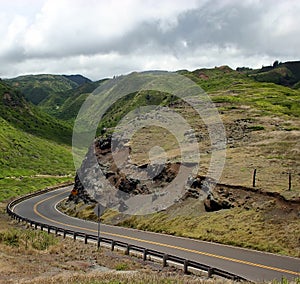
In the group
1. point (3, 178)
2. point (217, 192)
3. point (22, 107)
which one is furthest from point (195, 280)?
point (22, 107)

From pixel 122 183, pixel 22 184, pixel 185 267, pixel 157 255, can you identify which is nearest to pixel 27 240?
pixel 157 255

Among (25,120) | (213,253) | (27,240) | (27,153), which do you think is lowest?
(27,153)

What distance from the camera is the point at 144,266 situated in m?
24.1

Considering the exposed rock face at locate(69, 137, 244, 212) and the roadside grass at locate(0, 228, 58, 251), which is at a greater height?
the exposed rock face at locate(69, 137, 244, 212)

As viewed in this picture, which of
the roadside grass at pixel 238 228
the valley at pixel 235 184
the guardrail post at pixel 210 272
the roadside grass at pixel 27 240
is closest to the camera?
the guardrail post at pixel 210 272

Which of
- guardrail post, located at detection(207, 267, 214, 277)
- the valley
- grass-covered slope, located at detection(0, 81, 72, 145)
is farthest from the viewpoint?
grass-covered slope, located at detection(0, 81, 72, 145)

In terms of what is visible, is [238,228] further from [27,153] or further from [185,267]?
[27,153]

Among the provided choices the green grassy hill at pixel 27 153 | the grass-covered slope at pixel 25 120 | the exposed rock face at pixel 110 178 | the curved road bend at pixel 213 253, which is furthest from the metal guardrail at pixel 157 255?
the grass-covered slope at pixel 25 120

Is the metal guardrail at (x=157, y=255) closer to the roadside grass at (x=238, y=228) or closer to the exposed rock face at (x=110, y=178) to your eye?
the roadside grass at (x=238, y=228)

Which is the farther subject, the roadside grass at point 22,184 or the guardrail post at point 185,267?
the roadside grass at point 22,184

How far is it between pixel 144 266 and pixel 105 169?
3276 cm

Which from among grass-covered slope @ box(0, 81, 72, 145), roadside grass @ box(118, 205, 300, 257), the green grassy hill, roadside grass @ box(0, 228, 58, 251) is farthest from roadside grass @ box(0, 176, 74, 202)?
grass-covered slope @ box(0, 81, 72, 145)

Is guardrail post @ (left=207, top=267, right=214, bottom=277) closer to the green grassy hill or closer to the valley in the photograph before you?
the valley

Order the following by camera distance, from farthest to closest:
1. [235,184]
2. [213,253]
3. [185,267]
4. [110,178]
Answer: [110,178] → [235,184] → [213,253] → [185,267]
